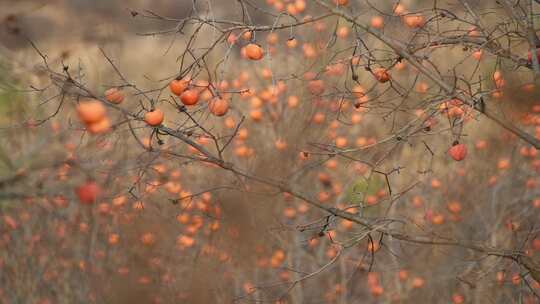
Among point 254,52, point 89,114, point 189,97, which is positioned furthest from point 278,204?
point 89,114

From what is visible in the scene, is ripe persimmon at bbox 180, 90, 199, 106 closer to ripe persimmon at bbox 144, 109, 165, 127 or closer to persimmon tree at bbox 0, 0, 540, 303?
ripe persimmon at bbox 144, 109, 165, 127

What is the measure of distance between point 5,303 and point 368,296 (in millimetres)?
2744

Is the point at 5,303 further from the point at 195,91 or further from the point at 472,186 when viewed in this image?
the point at 472,186

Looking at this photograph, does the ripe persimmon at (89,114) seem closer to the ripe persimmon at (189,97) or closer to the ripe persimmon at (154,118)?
the ripe persimmon at (154,118)

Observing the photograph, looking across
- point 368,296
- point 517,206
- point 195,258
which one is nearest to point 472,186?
point 517,206

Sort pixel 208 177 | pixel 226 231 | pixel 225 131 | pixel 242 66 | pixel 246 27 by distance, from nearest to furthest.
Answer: pixel 246 27, pixel 226 231, pixel 208 177, pixel 225 131, pixel 242 66

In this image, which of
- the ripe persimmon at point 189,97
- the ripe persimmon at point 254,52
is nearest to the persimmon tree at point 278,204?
the ripe persimmon at point 254,52

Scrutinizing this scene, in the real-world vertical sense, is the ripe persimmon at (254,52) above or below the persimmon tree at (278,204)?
below

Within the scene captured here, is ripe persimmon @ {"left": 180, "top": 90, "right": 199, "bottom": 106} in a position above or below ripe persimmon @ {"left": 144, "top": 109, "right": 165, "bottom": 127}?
above

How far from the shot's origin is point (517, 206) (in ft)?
16.9

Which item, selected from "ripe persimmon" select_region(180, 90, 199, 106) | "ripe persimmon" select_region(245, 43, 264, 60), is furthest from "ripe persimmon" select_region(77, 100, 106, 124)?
"ripe persimmon" select_region(245, 43, 264, 60)

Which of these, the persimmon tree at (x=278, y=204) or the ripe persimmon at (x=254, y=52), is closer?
the ripe persimmon at (x=254, y=52)

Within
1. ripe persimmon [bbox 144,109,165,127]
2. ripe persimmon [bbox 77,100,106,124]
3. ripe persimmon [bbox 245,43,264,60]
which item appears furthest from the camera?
ripe persimmon [bbox 245,43,264,60]

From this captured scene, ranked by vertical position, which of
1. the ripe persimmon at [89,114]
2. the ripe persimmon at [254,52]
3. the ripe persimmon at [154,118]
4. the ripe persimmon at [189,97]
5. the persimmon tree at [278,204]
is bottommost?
the ripe persimmon at [89,114]
